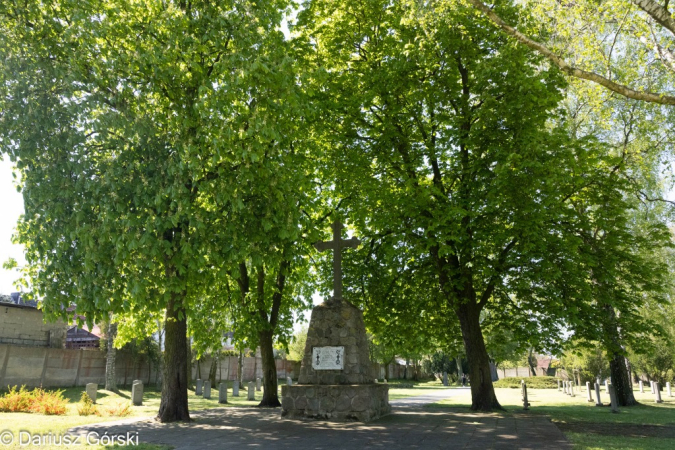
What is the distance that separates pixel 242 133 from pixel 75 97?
15.0 ft

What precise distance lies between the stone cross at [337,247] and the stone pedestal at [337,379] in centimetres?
61

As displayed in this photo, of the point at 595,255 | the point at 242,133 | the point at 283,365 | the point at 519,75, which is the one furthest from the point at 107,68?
the point at 283,365

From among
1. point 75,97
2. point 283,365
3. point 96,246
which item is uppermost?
point 75,97

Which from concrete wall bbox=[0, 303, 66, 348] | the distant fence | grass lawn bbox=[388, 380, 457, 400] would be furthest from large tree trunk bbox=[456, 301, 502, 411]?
concrete wall bbox=[0, 303, 66, 348]

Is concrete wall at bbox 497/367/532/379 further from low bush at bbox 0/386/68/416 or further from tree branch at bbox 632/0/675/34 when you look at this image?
tree branch at bbox 632/0/675/34

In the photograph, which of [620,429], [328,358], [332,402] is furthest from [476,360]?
[332,402]

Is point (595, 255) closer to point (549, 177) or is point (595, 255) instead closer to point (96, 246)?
point (549, 177)

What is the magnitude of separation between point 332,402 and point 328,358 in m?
1.26

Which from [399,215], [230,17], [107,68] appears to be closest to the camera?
[107,68]

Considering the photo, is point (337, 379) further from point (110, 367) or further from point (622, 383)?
point (110, 367)

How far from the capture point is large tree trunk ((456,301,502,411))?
637 inches

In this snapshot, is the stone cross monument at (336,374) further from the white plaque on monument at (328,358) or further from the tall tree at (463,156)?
the tall tree at (463,156)

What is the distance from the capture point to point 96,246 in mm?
9703

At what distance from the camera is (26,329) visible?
27.3 meters
